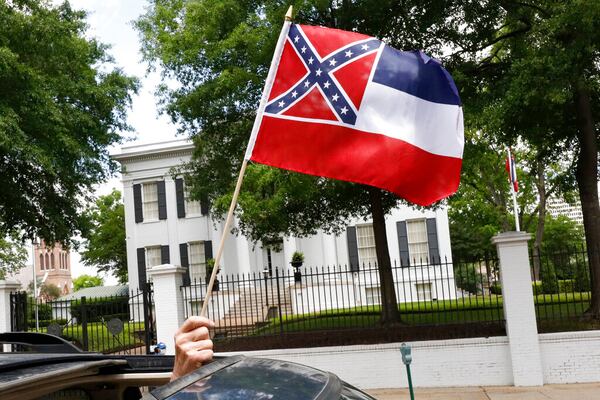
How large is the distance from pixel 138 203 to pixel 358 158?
32.4 meters

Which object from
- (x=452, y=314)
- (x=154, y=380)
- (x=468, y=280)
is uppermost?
(x=154, y=380)

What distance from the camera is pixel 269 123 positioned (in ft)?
16.2

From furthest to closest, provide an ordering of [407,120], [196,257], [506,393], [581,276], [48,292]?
1. [48,292]
2. [196,257]
3. [581,276]
4. [506,393]
5. [407,120]

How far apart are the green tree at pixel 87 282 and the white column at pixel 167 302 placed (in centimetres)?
9455

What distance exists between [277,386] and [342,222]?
16.6m

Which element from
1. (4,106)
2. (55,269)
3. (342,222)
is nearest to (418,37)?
(342,222)

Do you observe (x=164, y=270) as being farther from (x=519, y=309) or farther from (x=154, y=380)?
(x=154, y=380)

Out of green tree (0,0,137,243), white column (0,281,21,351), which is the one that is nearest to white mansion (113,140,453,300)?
green tree (0,0,137,243)

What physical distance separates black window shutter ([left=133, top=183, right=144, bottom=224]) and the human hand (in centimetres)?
3425

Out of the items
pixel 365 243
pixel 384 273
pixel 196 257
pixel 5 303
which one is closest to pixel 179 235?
pixel 196 257

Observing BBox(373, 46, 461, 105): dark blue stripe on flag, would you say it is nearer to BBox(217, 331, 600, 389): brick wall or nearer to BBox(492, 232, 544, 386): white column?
BBox(492, 232, 544, 386): white column

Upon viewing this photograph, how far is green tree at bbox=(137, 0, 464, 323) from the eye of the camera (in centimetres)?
1326

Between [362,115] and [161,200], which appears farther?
[161,200]

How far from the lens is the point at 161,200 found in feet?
116
